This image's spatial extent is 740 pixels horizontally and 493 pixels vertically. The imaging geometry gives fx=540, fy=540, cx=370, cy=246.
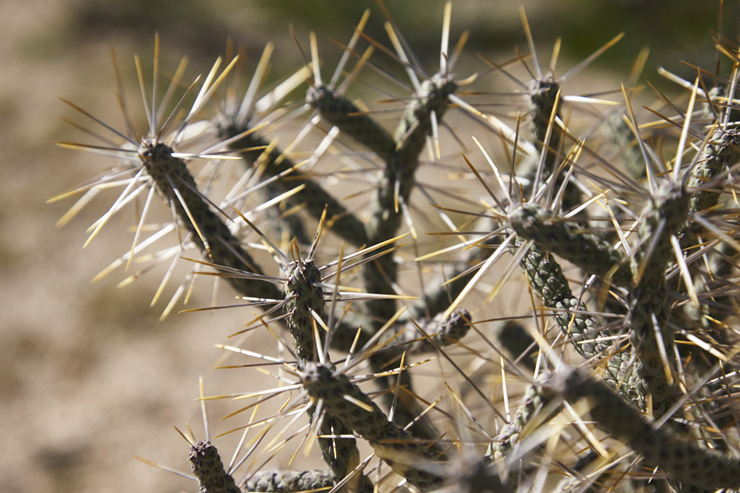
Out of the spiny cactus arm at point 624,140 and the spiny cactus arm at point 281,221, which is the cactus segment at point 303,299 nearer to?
the spiny cactus arm at point 281,221

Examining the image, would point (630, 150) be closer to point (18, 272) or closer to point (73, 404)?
point (73, 404)

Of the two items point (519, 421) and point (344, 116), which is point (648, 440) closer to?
point (519, 421)

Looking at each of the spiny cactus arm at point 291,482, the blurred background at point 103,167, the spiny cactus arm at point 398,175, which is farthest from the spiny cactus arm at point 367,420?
the blurred background at point 103,167

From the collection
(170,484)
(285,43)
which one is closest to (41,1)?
(285,43)

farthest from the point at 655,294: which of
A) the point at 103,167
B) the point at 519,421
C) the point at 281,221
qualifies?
the point at 103,167

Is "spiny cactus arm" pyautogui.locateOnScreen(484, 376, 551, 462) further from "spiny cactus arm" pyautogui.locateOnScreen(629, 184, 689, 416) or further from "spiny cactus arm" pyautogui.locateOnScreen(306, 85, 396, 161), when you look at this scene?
"spiny cactus arm" pyautogui.locateOnScreen(306, 85, 396, 161)

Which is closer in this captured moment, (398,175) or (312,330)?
(312,330)
